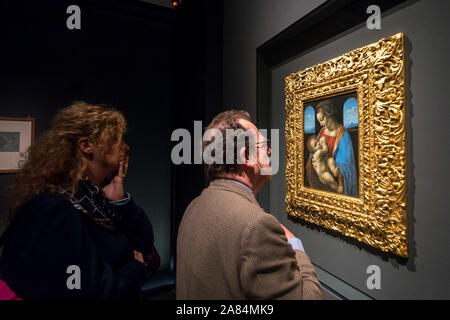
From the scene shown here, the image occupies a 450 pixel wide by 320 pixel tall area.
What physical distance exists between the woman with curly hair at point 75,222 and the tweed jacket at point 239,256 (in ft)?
1.22

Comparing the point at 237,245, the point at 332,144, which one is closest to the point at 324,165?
the point at 332,144

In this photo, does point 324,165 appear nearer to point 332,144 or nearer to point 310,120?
point 332,144

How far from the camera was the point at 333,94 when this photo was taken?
3.42 ft

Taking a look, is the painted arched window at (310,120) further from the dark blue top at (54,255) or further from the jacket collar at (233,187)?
the dark blue top at (54,255)

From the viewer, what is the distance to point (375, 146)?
0.86 m

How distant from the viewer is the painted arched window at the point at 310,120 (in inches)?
45.6

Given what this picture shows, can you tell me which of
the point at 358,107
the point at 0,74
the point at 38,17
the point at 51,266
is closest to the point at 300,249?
the point at 358,107

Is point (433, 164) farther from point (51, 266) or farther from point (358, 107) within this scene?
point (51, 266)

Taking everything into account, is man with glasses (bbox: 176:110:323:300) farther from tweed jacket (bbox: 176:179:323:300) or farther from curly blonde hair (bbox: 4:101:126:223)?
curly blonde hair (bbox: 4:101:126:223)

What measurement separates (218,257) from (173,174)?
2148 mm

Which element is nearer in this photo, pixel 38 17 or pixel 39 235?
pixel 39 235

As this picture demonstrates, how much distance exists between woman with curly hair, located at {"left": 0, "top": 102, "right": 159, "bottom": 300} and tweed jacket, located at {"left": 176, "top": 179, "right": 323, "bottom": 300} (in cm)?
37

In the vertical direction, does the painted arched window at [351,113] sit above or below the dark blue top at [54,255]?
above

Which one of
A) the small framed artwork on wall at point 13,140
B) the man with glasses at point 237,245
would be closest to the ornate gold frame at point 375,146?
the man with glasses at point 237,245
